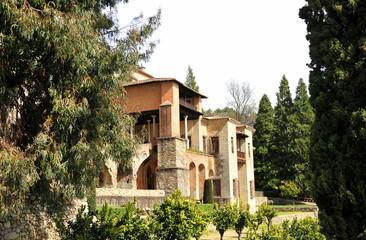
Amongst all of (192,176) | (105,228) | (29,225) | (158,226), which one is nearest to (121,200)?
(29,225)

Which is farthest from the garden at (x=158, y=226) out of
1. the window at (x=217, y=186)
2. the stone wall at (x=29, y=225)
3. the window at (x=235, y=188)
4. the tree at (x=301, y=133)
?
the tree at (x=301, y=133)

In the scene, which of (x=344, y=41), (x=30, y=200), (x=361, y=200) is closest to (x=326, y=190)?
(x=361, y=200)

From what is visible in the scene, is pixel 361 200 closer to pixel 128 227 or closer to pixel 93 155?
pixel 128 227

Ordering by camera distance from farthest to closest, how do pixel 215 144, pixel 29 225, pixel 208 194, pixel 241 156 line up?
pixel 241 156 → pixel 215 144 → pixel 208 194 → pixel 29 225

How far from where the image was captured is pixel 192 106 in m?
29.5

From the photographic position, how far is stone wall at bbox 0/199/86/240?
9.98 metres

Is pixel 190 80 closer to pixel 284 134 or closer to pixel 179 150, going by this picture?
pixel 284 134

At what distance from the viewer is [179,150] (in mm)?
25000

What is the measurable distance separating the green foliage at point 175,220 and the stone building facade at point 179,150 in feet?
33.8

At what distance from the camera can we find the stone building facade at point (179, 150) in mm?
24406

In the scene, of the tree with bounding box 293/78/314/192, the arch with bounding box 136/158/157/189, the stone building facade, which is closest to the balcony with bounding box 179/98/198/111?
the stone building facade

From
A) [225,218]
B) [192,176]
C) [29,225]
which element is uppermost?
[192,176]

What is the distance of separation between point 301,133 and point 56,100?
34.9 metres

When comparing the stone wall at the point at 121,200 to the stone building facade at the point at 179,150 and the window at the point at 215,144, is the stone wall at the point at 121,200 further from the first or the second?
the window at the point at 215,144
